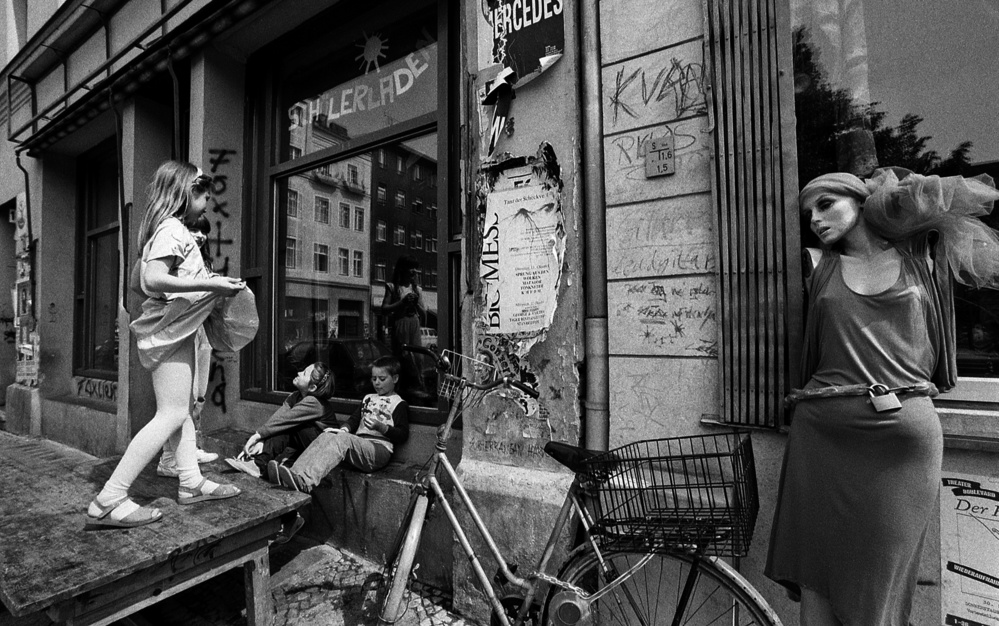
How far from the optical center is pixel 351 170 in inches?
184

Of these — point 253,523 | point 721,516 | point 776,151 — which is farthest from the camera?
point 253,523

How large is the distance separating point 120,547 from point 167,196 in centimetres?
170

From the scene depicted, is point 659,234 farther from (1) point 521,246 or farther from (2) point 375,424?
(2) point 375,424

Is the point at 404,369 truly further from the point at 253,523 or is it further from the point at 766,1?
the point at 766,1

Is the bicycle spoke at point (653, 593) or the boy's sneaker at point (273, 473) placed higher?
the boy's sneaker at point (273, 473)

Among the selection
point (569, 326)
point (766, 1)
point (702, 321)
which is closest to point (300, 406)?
point (569, 326)

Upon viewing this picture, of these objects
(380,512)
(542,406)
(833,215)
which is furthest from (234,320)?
(833,215)

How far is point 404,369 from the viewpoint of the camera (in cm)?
406

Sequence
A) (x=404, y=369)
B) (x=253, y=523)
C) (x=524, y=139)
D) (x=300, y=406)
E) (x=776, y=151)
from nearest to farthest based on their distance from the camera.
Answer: (x=776, y=151), (x=253, y=523), (x=524, y=139), (x=300, y=406), (x=404, y=369)

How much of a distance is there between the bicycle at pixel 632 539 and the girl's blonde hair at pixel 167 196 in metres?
1.63

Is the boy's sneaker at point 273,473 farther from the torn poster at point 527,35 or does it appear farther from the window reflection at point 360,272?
the torn poster at point 527,35

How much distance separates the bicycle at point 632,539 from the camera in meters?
1.81

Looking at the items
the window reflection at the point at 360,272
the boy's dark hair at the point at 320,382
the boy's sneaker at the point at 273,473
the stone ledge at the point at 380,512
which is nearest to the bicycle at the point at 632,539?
the stone ledge at the point at 380,512

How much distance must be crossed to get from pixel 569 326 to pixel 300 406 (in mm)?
2224
